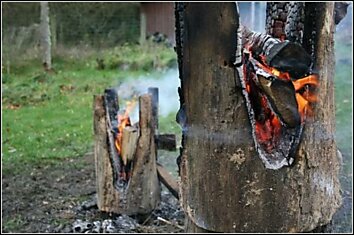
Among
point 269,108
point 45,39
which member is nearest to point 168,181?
point 269,108

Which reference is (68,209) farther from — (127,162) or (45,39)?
(45,39)

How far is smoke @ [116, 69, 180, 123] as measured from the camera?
5699 millimetres

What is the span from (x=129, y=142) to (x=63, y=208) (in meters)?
0.57

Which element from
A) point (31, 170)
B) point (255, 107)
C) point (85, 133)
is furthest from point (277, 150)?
point (85, 133)

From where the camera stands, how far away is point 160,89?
673cm

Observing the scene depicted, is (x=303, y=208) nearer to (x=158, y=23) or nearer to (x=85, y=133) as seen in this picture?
(x=85, y=133)

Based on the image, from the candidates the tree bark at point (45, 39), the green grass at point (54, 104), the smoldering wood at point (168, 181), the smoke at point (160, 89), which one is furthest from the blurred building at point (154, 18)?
the smoldering wood at point (168, 181)

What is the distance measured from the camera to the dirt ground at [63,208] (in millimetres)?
2637

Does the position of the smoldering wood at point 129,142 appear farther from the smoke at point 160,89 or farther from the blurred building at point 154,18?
the blurred building at point 154,18

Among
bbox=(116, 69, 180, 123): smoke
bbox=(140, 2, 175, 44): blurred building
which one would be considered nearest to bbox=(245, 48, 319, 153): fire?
bbox=(116, 69, 180, 123): smoke

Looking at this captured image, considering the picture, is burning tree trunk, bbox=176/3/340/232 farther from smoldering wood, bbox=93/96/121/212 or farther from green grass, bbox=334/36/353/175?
smoldering wood, bbox=93/96/121/212

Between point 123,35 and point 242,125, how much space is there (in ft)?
33.3

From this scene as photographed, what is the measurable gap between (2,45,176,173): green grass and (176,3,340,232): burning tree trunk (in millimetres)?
2528

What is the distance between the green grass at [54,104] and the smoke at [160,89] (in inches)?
13.1
